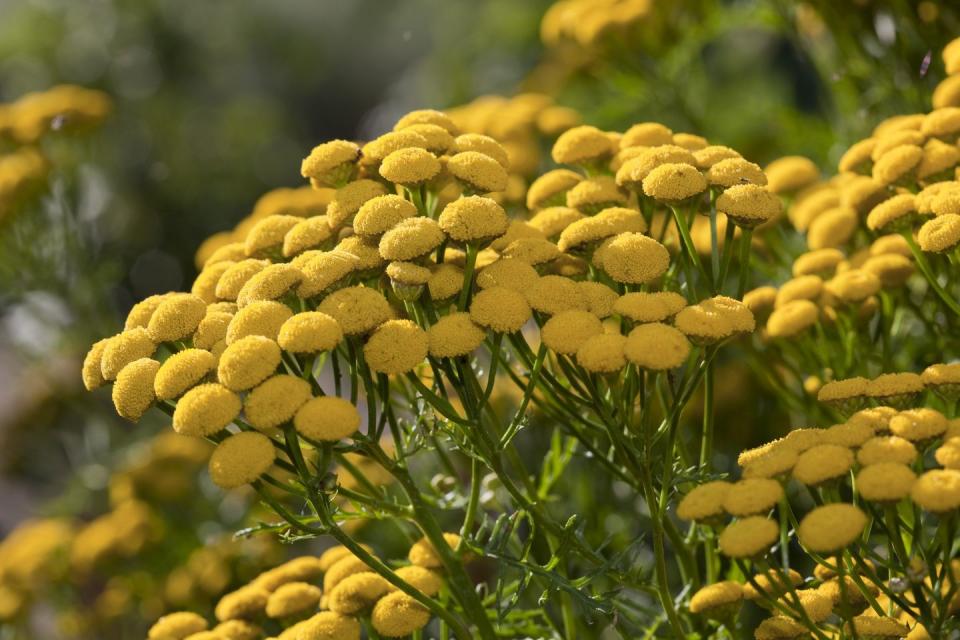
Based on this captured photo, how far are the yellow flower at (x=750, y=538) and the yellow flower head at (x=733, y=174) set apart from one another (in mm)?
688

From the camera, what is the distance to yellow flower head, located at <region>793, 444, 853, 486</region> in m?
1.72

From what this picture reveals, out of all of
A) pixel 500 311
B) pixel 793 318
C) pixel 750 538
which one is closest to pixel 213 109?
pixel 793 318

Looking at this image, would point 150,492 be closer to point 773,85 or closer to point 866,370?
point 866,370

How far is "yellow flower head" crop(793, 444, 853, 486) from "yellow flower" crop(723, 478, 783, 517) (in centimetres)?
4

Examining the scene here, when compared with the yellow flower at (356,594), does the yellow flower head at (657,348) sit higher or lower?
higher

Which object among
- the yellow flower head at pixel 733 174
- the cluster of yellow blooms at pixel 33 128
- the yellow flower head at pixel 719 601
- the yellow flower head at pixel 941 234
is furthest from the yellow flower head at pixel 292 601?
the cluster of yellow blooms at pixel 33 128

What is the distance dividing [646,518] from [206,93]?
6973 millimetres

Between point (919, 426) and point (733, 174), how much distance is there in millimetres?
593

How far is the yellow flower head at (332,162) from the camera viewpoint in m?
2.25

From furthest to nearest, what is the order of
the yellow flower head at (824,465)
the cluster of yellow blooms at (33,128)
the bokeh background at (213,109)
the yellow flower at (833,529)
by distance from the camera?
1. the cluster of yellow blooms at (33,128)
2. the bokeh background at (213,109)
3. the yellow flower head at (824,465)
4. the yellow flower at (833,529)

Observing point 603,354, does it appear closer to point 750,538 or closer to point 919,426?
point 750,538

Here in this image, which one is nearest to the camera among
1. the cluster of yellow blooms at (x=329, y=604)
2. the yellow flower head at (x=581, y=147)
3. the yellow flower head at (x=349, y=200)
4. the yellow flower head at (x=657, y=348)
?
the yellow flower head at (x=657, y=348)

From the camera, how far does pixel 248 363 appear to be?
1815 millimetres

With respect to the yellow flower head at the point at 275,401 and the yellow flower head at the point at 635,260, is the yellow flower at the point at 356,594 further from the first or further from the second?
the yellow flower head at the point at 635,260
